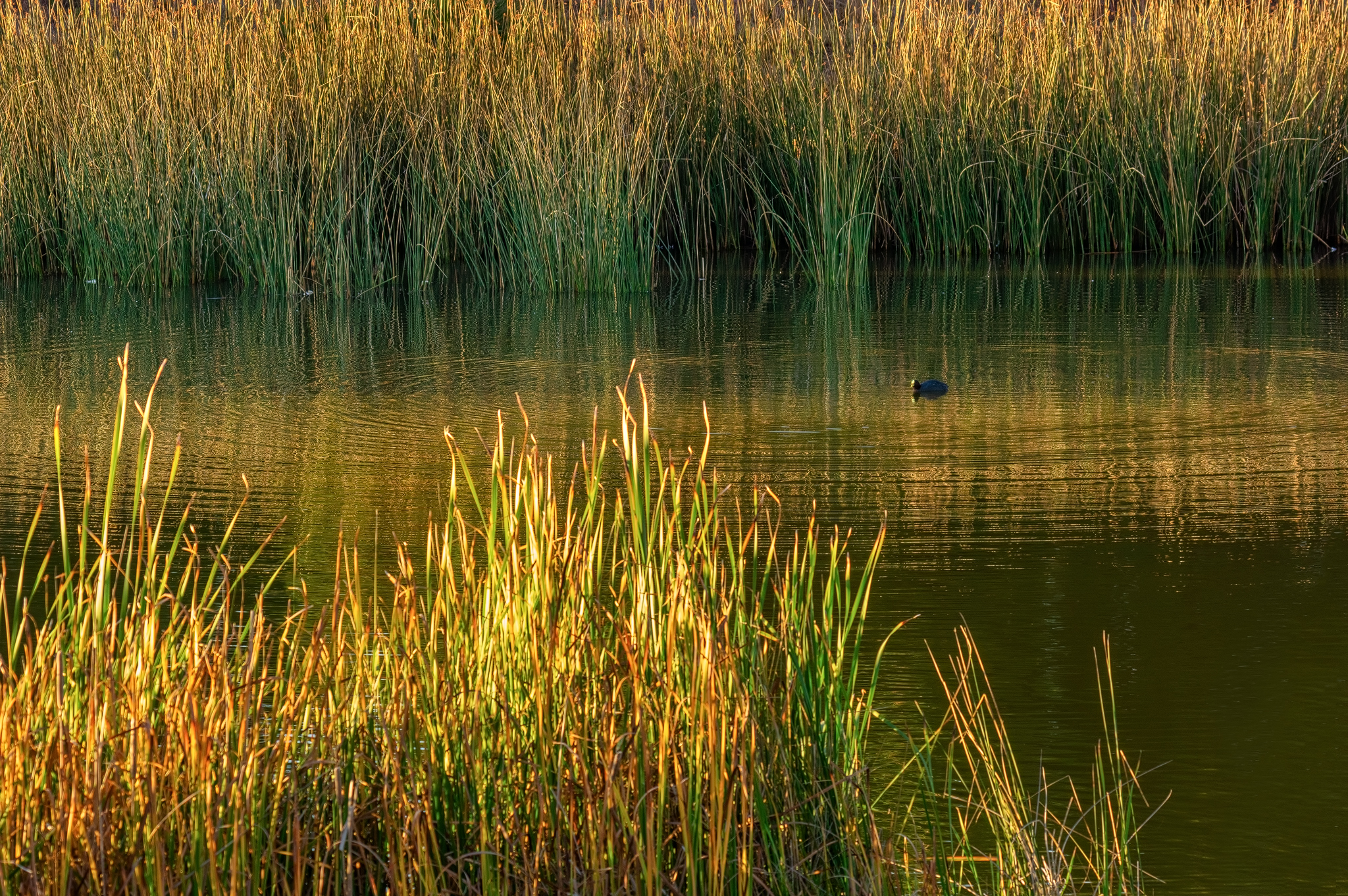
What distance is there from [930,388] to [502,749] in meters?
4.05

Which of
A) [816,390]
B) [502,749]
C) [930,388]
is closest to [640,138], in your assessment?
[816,390]

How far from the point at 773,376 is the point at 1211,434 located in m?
1.79

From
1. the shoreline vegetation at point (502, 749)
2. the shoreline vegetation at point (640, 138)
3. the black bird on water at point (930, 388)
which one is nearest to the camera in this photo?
the shoreline vegetation at point (502, 749)

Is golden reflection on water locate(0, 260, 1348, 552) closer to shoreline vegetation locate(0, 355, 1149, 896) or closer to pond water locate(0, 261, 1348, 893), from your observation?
pond water locate(0, 261, 1348, 893)

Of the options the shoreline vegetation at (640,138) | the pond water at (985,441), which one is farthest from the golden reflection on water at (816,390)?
the shoreline vegetation at (640,138)

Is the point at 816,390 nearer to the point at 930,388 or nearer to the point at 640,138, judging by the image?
the point at 930,388

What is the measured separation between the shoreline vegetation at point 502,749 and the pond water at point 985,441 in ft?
1.65

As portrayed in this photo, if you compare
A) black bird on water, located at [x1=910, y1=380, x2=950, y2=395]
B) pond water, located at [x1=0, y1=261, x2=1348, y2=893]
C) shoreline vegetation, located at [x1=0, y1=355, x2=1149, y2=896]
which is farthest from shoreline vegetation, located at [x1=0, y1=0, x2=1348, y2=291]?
shoreline vegetation, located at [x1=0, y1=355, x2=1149, y2=896]

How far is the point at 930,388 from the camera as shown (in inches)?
245

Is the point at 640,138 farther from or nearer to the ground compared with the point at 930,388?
farther from the ground

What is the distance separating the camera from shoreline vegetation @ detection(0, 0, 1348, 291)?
33.0ft

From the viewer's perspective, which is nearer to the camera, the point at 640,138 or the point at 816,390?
the point at 816,390

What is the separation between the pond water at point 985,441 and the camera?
10.2 ft

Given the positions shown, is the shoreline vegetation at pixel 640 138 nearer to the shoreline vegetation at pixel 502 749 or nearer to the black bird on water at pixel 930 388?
the black bird on water at pixel 930 388
